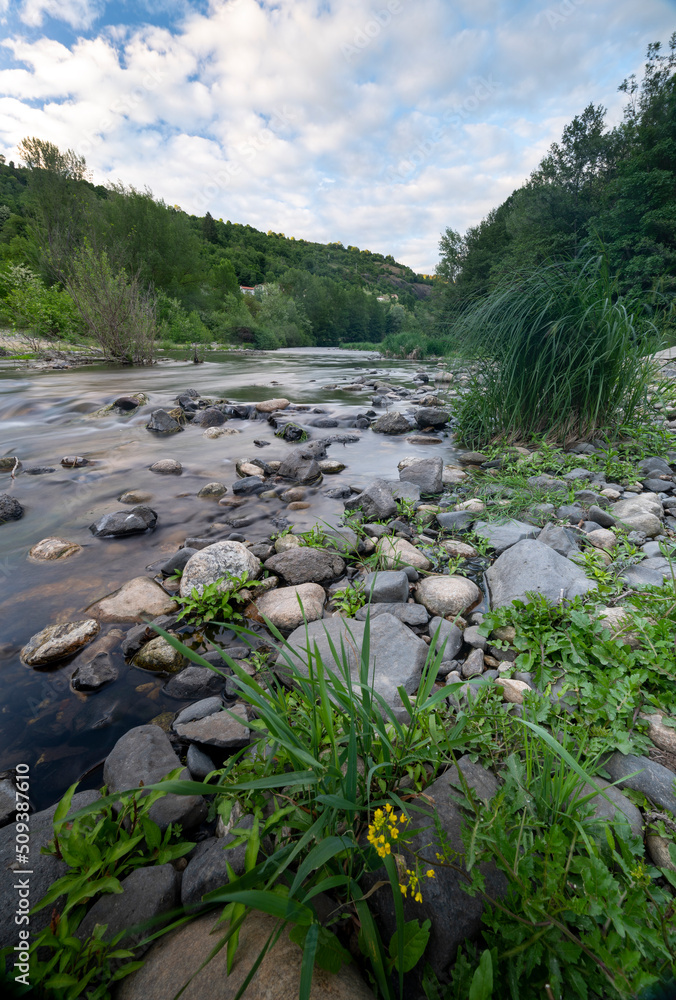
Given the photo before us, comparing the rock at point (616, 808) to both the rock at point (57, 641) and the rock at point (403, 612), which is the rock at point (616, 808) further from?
the rock at point (57, 641)

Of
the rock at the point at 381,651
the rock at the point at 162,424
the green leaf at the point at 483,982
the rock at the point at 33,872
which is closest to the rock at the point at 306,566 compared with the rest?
the rock at the point at 381,651

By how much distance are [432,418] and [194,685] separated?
241 inches

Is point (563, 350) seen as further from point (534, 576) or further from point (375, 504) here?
point (534, 576)

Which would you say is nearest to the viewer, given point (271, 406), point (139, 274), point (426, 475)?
point (426, 475)

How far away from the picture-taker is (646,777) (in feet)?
3.84

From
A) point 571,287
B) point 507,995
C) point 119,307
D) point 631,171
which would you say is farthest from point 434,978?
point 631,171

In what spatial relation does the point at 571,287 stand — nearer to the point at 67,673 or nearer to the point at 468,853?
the point at 468,853

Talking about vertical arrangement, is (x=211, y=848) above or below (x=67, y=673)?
above

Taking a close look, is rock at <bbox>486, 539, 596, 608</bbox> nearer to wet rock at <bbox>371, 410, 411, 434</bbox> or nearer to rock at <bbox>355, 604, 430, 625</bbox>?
rock at <bbox>355, 604, 430, 625</bbox>

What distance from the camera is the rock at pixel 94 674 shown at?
192cm

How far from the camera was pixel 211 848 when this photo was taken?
113 cm

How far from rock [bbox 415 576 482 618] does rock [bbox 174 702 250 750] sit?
1156 mm

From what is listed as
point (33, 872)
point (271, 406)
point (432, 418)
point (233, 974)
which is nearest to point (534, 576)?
point (233, 974)

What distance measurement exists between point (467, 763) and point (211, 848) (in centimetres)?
77
